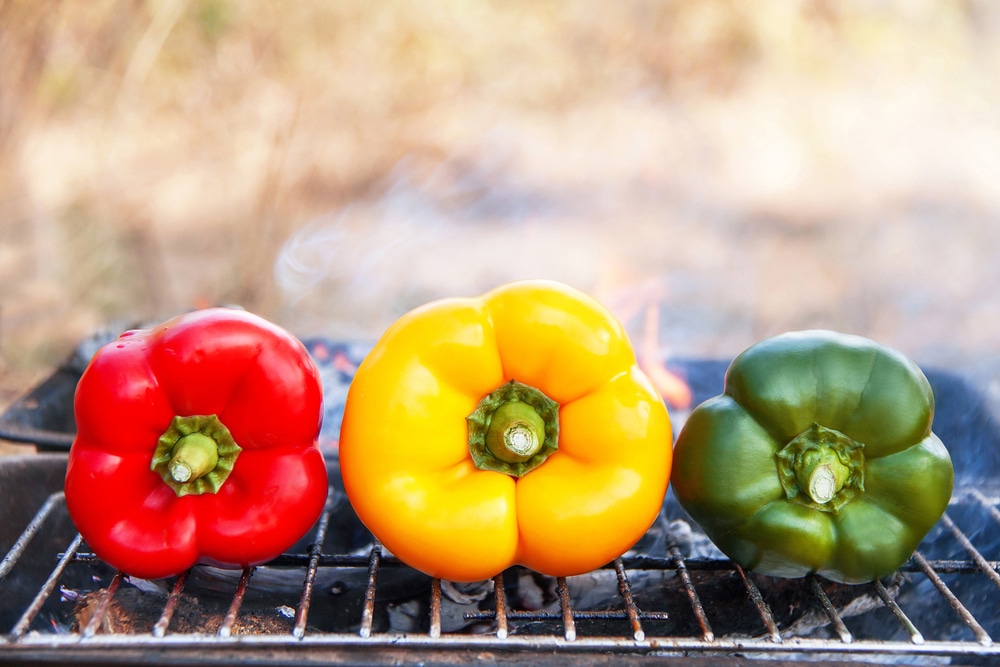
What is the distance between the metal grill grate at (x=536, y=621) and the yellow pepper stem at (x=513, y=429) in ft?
0.85

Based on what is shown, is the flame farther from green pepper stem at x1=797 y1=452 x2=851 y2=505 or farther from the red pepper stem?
the red pepper stem

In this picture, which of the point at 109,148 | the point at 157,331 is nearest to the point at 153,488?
the point at 157,331

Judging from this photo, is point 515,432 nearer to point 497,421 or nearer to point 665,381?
point 497,421

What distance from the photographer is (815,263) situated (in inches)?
194

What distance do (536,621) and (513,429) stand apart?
0.48 m

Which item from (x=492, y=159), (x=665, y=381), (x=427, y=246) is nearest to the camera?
(x=665, y=381)

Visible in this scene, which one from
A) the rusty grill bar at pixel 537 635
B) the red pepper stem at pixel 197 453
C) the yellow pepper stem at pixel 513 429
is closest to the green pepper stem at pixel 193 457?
the red pepper stem at pixel 197 453

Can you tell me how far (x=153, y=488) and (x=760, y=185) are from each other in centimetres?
445

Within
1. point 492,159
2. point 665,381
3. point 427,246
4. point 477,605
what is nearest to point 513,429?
point 477,605

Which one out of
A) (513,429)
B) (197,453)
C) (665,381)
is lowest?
(665,381)

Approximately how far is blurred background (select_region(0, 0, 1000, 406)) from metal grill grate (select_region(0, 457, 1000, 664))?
9.68 feet

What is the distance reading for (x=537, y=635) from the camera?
5.10 ft

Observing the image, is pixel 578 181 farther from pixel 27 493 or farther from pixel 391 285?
pixel 27 493

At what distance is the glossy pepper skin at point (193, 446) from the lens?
5.15 feet
